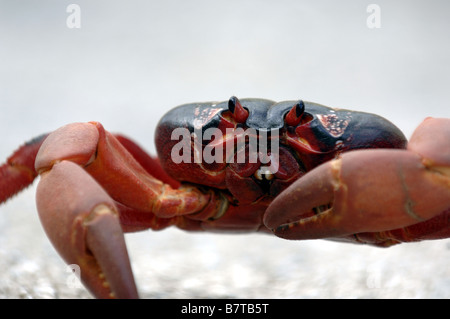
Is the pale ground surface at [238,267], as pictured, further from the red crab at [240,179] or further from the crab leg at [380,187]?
the crab leg at [380,187]

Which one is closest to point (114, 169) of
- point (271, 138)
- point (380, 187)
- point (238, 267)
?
point (271, 138)

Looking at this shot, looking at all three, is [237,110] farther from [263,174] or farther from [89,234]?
[89,234]

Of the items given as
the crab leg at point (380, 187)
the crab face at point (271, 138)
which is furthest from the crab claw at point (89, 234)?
the crab face at point (271, 138)

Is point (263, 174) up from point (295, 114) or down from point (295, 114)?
down

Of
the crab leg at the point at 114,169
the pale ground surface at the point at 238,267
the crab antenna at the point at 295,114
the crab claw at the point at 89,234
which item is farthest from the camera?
the pale ground surface at the point at 238,267
